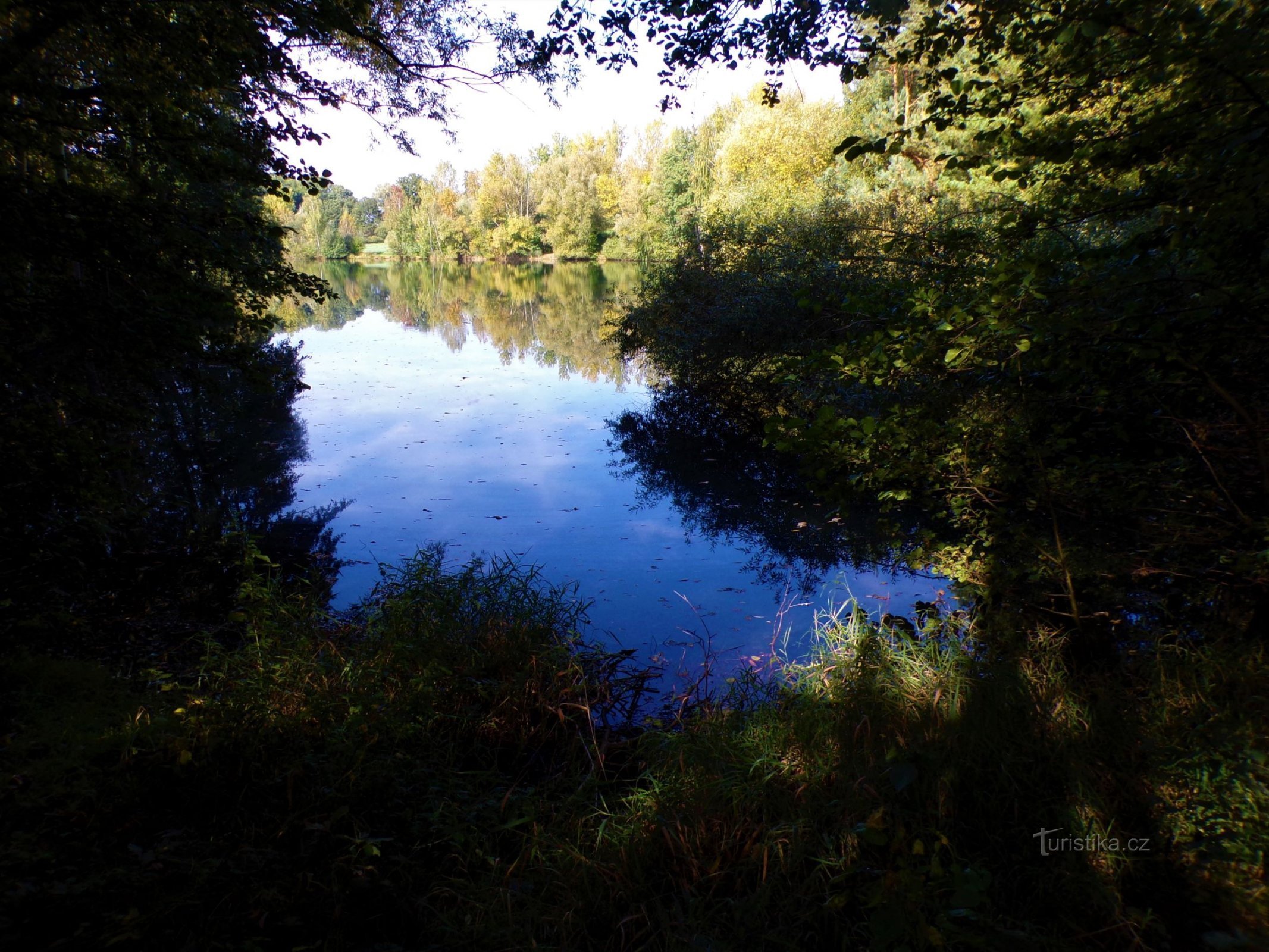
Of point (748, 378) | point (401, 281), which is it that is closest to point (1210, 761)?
point (748, 378)

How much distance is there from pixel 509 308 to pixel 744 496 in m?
27.3

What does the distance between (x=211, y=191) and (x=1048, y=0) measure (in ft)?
39.9

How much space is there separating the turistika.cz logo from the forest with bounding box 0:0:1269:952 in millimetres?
22

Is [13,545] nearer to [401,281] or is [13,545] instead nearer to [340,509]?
[340,509]

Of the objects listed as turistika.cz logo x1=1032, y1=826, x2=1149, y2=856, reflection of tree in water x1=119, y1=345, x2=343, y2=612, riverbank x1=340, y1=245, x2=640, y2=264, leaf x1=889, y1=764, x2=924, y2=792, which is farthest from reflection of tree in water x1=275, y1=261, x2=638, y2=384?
turistika.cz logo x1=1032, y1=826, x2=1149, y2=856

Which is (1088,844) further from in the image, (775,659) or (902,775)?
(775,659)

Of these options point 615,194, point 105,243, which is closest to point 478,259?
point 615,194

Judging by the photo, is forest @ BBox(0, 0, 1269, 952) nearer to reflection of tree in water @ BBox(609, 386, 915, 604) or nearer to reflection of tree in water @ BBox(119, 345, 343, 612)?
reflection of tree in water @ BBox(119, 345, 343, 612)

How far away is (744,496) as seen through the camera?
33.0ft

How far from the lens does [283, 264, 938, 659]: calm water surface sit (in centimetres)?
677

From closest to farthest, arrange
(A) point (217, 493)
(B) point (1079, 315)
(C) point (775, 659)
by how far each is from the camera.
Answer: (B) point (1079, 315), (C) point (775, 659), (A) point (217, 493)

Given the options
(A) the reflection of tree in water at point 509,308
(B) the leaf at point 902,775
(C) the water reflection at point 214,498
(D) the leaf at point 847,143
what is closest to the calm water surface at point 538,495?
(A) the reflection of tree in water at point 509,308

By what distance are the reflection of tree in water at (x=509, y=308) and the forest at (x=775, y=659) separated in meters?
7.14

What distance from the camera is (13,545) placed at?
3387 mm
